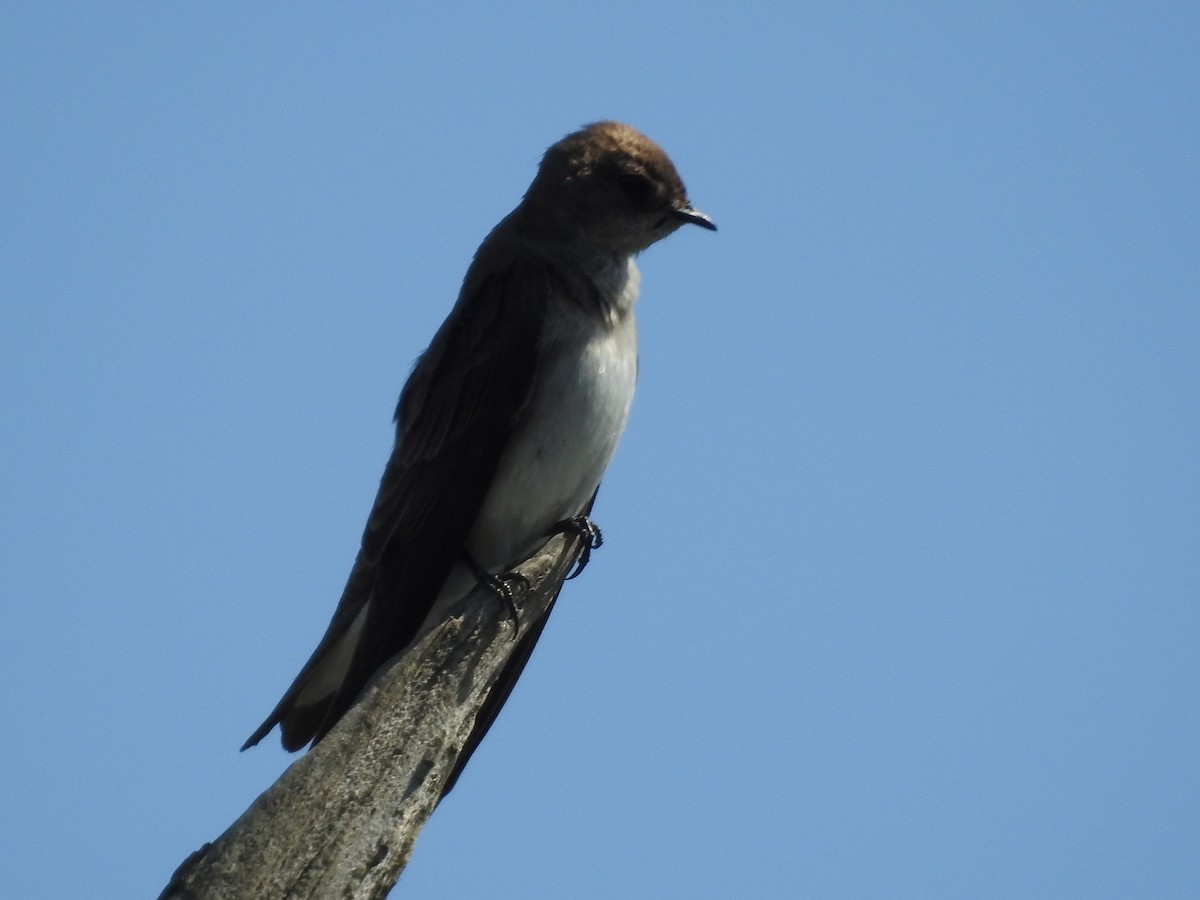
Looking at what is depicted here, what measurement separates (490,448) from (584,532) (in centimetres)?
67

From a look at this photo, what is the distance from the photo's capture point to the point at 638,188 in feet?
28.4

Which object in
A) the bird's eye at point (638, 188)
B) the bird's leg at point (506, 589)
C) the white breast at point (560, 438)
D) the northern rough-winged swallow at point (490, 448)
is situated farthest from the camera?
the bird's eye at point (638, 188)

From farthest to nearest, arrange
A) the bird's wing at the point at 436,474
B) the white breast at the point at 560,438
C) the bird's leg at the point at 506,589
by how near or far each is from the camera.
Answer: the white breast at the point at 560,438, the bird's wing at the point at 436,474, the bird's leg at the point at 506,589

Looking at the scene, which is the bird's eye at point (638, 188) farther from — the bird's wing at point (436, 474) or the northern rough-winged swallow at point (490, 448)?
the bird's wing at point (436, 474)

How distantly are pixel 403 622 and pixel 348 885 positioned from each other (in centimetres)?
285

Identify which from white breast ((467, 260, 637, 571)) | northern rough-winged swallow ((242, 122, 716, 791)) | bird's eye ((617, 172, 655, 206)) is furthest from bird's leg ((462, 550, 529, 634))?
bird's eye ((617, 172, 655, 206))

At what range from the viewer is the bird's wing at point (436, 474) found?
7359 mm

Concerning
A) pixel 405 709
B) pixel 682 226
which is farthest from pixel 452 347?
pixel 405 709

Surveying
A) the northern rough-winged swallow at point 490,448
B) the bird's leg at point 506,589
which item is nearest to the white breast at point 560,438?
the northern rough-winged swallow at point 490,448

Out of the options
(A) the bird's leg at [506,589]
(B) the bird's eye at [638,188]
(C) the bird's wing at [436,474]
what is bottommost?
(A) the bird's leg at [506,589]

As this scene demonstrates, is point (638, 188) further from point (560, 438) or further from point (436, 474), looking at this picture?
point (436, 474)

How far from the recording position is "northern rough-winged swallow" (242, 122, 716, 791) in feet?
24.7

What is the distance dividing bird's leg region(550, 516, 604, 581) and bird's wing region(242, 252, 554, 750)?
1.48 feet

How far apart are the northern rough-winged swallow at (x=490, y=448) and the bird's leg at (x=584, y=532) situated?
4 centimetres
